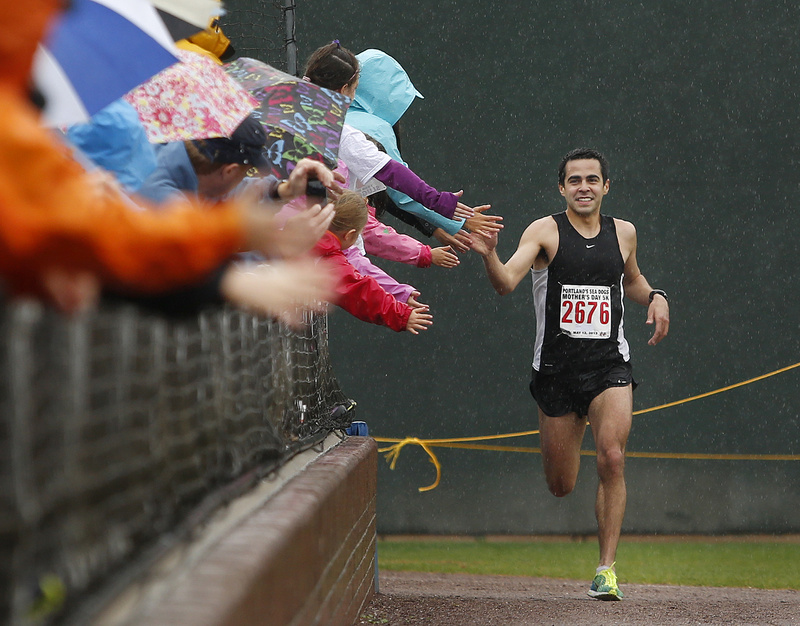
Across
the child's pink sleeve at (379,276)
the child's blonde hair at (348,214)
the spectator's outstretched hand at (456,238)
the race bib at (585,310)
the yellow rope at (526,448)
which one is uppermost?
the child's blonde hair at (348,214)

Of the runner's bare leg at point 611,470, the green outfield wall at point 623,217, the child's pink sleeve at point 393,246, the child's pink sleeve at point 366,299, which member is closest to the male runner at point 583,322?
the runner's bare leg at point 611,470

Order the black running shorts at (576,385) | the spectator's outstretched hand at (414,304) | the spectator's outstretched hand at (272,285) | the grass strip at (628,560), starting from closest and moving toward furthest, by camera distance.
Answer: the spectator's outstretched hand at (272,285) < the spectator's outstretched hand at (414,304) < the black running shorts at (576,385) < the grass strip at (628,560)

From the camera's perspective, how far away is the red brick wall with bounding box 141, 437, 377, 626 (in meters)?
1.75

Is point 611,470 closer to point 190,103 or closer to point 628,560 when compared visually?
point 628,560

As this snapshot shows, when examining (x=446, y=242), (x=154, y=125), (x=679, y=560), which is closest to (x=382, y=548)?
(x=679, y=560)

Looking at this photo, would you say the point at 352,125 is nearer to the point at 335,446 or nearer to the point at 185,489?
the point at 335,446

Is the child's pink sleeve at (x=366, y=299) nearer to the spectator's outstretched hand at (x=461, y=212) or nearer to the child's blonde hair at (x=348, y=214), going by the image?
the child's blonde hair at (x=348, y=214)

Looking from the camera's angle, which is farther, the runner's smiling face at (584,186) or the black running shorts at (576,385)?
the runner's smiling face at (584,186)

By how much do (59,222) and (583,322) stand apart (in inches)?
202

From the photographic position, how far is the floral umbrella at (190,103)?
11.3ft

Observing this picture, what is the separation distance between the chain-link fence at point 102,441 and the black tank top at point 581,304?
3764 mm

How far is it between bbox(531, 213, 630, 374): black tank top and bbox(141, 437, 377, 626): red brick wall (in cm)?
194

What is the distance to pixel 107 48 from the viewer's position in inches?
125

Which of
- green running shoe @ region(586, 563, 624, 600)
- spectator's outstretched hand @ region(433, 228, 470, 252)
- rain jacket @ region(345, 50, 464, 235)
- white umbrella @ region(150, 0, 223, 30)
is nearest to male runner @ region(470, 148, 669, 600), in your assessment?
green running shoe @ region(586, 563, 624, 600)
